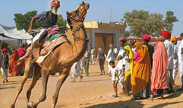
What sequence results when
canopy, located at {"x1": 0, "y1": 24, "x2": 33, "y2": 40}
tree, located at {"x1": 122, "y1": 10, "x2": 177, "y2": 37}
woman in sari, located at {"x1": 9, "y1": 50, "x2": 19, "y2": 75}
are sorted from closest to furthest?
woman in sari, located at {"x1": 9, "y1": 50, "x2": 19, "y2": 75} < canopy, located at {"x1": 0, "y1": 24, "x2": 33, "y2": 40} < tree, located at {"x1": 122, "y1": 10, "x2": 177, "y2": 37}

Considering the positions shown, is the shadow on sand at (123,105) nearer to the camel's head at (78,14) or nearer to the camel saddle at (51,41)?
the camel saddle at (51,41)

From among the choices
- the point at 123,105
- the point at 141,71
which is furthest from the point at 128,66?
the point at 123,105

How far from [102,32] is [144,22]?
17128mm

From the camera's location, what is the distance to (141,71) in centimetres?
836

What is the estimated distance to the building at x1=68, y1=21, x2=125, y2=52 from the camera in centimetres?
4519

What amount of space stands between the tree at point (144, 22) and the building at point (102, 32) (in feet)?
37.0

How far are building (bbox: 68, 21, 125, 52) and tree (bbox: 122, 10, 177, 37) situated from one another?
11.3 meters

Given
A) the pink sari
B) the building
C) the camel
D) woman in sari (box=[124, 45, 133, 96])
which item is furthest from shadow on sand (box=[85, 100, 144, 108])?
the building

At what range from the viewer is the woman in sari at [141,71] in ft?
27.1

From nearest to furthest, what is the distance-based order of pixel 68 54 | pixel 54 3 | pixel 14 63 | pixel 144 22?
pixel 68 54 → pixel 54 3 → pixel 14 63 → pixel 144 22

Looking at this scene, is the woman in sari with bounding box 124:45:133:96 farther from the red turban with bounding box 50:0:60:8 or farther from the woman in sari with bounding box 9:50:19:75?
the woman in sari with bounding box 9:50:19:75

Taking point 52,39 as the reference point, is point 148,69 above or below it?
below

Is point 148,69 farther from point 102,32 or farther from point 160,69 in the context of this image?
point 102,32

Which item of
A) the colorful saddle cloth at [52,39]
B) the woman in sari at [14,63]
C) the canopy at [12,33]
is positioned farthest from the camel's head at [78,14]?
the canopy at [12,33]
